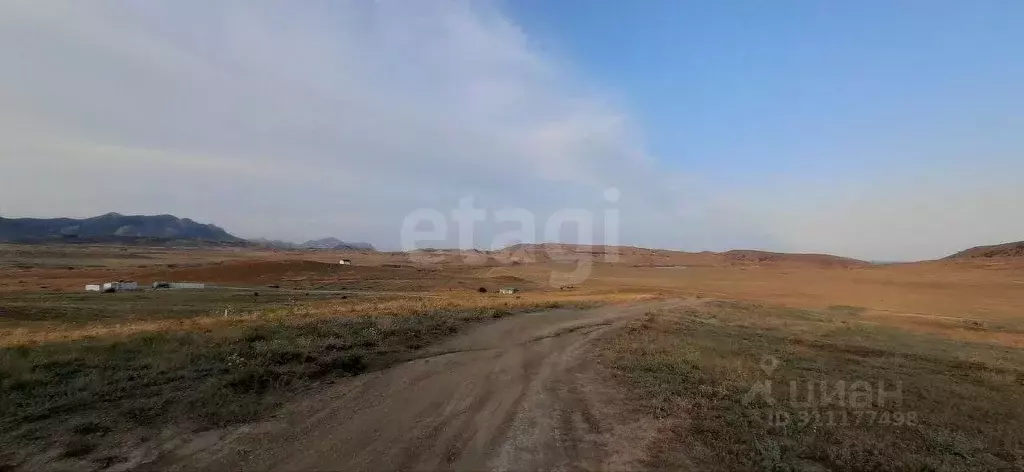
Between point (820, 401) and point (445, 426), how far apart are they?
24.4 ft

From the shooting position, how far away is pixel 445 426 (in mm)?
7738

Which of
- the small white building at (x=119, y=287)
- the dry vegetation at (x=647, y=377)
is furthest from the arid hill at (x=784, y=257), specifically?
the small white building at (x=119, y=287)

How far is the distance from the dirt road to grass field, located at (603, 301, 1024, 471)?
3.04 ft

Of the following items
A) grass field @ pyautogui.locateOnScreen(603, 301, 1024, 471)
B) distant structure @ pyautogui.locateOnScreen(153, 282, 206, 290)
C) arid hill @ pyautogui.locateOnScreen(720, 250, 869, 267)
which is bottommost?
distant structure @ pyautogui.locateOnScreen(153, 282, 206, 290)

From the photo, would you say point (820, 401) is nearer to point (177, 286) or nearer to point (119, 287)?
point (119, 287)

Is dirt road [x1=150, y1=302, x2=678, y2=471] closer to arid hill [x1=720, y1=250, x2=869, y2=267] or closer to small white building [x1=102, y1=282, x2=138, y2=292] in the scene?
small white building [x1=102, y1=282, x2=138, y2=292]

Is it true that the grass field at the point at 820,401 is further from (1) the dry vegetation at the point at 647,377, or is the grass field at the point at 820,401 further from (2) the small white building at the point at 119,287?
(2) the small white building at the point at 119,287

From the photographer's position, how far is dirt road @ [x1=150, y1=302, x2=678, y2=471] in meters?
6.46

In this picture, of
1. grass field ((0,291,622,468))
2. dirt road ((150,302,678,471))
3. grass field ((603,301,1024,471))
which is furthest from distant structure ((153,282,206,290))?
dirt road ((150,302,678,471))

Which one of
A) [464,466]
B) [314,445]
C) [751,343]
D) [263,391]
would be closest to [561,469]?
[464,466]

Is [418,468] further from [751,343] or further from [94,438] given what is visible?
[751,343]

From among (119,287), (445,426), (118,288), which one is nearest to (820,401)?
(445,426)

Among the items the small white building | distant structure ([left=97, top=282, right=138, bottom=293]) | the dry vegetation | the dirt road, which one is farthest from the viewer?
the small white building

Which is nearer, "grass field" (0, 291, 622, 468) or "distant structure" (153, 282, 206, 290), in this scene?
"grass field" (0, 291, 622, 468)
